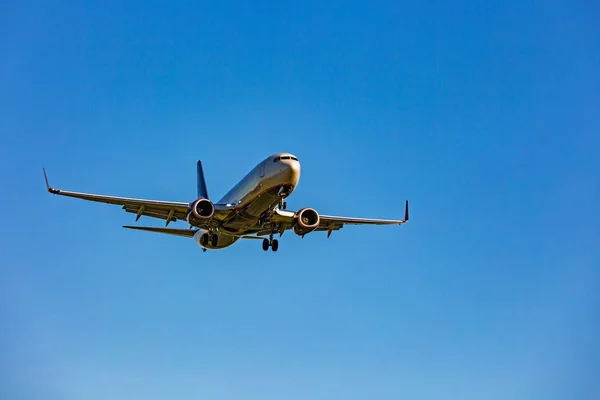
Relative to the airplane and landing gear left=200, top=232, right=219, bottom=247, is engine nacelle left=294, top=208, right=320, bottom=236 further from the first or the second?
landing gear left=200, top=232, right=219, bottom=247

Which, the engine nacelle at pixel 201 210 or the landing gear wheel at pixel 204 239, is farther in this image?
the landing gear wheel at pixel 204 239

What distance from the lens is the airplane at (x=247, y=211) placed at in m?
49.0

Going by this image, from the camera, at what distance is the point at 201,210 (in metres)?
51.2

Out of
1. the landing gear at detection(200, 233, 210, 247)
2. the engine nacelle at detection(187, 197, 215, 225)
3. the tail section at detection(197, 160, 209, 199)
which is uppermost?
the tail section at detection(197, 160, 209, 199)

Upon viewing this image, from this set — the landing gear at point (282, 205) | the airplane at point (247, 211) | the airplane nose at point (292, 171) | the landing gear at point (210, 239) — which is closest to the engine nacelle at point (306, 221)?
the airplane at point (247, 211)

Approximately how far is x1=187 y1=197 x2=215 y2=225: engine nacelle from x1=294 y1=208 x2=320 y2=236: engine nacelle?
6.26m

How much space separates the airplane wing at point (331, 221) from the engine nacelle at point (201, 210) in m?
4.93

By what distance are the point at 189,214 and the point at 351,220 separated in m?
14.8

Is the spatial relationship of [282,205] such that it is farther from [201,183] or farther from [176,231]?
[201,183]

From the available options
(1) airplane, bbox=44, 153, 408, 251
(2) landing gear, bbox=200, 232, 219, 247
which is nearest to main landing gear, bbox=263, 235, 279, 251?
(1) airplane, bbox=44, 153, 408, 251

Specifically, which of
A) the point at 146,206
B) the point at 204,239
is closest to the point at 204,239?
the point at 204,239

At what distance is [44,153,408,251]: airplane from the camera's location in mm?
49000

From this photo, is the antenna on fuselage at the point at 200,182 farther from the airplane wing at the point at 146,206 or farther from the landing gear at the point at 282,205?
the landing gear at the point at 282,205

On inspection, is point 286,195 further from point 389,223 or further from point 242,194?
point 389,223
